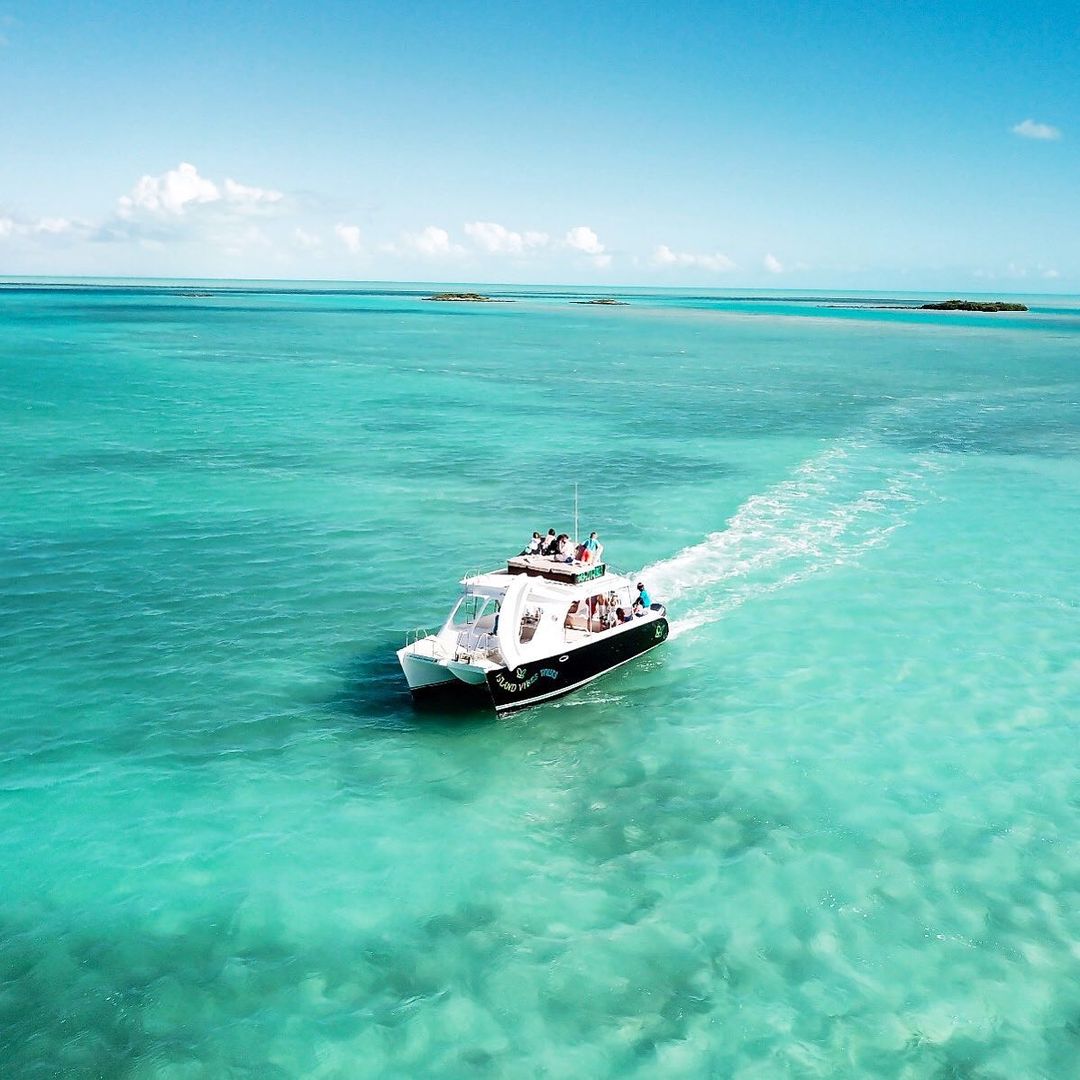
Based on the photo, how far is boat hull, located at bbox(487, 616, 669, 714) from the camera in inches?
1094

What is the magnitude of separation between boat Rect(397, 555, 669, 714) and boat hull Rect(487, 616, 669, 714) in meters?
0.03

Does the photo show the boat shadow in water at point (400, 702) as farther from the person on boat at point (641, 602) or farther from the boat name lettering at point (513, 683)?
the person on boat at point (641, 602)

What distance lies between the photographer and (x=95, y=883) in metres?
20.5

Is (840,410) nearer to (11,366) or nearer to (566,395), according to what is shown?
(566,395)

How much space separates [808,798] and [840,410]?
66924 millimetres

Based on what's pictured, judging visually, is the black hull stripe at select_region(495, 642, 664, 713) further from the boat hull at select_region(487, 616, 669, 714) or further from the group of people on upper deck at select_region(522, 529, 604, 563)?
the group of people on upper deck at select_region(522, 529, 604, 563)

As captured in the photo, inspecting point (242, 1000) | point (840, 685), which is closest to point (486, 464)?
point (840, 685)

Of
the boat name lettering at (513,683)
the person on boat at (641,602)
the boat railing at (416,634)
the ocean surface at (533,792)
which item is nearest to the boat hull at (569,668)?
the boat name lettering at (513,683)

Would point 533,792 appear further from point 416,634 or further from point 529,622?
point 416,634

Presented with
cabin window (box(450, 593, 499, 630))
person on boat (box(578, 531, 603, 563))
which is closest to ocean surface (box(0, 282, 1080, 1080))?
cabin window (box(450, 593, 499, 630))

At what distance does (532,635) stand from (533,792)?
230 inches

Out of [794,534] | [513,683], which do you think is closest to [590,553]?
[513,683]

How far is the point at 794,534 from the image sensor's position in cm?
4634

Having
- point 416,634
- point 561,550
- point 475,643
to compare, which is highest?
point 561,550
